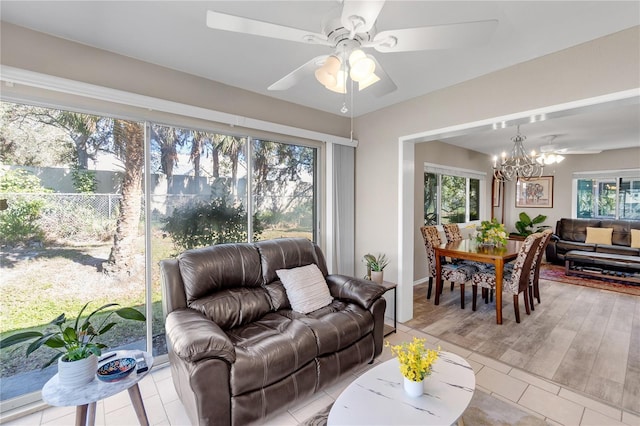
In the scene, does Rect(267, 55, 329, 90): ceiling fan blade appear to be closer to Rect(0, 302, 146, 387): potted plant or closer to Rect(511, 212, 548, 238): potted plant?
Rect(0, 302, 146, 387): potted plant

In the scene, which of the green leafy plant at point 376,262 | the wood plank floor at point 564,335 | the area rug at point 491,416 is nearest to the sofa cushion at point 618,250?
the wood plank floor at point 564,335

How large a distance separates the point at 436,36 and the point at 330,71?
21.2 inches

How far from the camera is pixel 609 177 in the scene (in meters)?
6.06

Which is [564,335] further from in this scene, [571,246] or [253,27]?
[253,27]

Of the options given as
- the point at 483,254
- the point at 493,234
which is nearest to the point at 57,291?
the point at 483,254

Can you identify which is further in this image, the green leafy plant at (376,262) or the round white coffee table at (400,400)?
the green leafy plant at (376,262)

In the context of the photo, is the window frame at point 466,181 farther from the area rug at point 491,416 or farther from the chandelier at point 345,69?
the chandelier at point 345,69

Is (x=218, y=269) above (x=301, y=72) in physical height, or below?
below

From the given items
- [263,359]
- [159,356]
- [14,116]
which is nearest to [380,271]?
[263,359]

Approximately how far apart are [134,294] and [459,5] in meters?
3.24

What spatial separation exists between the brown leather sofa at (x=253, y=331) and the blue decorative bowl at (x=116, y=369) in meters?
0.23

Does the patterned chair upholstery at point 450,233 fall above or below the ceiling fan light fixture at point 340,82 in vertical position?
below

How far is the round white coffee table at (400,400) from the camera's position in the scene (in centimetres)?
132

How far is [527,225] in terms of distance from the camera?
6.87m
